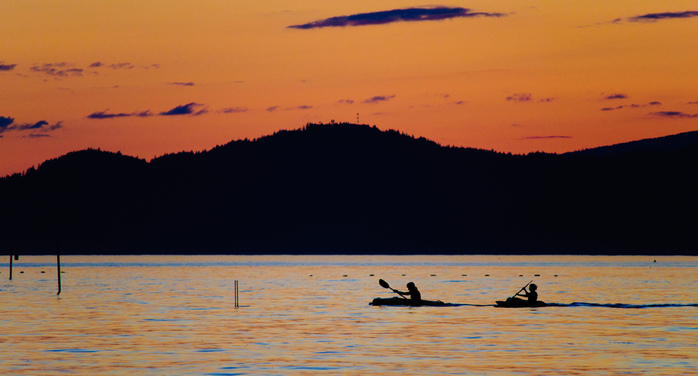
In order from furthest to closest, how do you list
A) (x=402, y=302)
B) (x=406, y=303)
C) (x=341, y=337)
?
(x=402, y=302)
(x=406, y=303)
(x=341, y=337)

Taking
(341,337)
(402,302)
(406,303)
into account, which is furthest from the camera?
(402,302)

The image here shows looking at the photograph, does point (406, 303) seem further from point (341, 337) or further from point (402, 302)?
point (341, 337)

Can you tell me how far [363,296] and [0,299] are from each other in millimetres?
23975

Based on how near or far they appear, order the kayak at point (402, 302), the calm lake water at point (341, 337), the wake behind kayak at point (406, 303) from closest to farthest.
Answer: the calm lake water at point (341, 337), the wake behind kayak at point (406, 303), the kayak at point (402, 302)

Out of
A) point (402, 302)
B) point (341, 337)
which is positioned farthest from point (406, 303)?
point (341, 337)

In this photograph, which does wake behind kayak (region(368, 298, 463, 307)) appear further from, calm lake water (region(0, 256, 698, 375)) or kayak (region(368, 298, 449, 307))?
calm lake water (region(0, 256, 698, 375))

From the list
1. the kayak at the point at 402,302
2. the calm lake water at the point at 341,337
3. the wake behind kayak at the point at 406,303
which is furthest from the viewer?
the kayak at the point at 402,302

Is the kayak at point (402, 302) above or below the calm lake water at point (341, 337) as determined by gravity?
above

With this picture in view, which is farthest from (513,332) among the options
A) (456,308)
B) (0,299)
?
(0,299)

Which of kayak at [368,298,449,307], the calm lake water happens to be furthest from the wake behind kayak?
the calm lake water

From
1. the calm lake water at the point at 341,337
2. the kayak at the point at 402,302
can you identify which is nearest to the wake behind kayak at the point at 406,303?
the kayak at the point at 402,302

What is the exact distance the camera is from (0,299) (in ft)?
230

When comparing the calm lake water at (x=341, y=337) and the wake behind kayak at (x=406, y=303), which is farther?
the wake behind kayak at (x=406, y=303)

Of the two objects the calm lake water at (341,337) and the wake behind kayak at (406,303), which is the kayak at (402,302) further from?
the calm lake water at (341,337)
